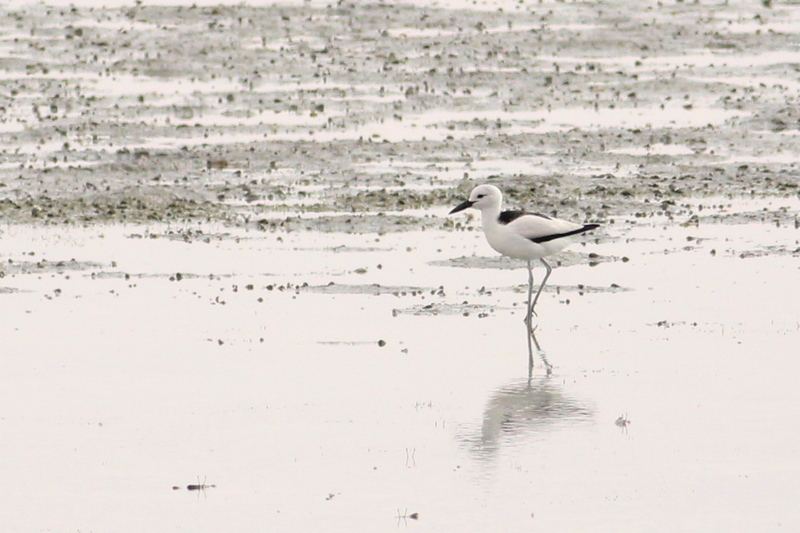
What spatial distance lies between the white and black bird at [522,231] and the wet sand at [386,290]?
495 millimetres

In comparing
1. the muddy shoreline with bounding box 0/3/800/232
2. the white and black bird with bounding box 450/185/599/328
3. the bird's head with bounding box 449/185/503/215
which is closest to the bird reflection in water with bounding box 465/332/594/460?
the white and black bird with bounding box 450/185/599/328

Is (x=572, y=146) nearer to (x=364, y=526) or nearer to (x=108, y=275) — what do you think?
(x=108, y=275)

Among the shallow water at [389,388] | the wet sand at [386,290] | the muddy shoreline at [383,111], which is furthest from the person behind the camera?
the muddy shoreline at [383,111]

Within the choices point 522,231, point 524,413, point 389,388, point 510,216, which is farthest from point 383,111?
point 524,413

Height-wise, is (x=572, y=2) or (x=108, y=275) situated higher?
(x=572, y=2)

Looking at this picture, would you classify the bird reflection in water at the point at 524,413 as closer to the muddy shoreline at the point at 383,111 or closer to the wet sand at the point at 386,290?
the wet sand at the point at 386,290

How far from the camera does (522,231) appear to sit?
47.7 ft

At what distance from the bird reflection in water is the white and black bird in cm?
296

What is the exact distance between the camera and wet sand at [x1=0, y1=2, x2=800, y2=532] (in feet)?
28.9

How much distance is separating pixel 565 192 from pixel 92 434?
11626 millimetres

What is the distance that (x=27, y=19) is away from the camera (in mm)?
37156

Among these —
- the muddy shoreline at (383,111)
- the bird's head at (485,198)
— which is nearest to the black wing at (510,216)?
the bird's head at (485,198)

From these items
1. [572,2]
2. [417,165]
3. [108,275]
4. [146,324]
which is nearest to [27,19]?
[572,2]

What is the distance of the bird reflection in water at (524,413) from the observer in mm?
9688
